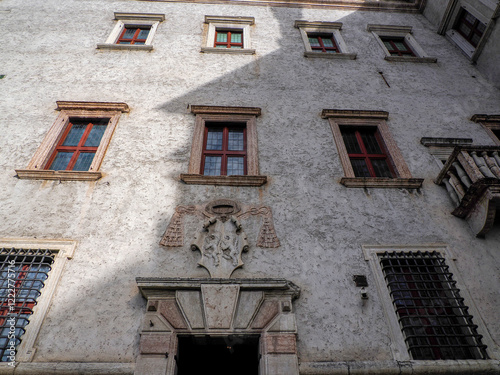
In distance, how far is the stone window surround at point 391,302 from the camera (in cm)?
425

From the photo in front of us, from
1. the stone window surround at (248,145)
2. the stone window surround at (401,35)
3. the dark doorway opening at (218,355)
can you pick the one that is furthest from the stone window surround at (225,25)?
the dark doorway opening at (218,355)

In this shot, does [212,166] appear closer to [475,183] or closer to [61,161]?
[61,161]

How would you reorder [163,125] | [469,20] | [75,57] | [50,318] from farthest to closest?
[469,20], [75,57], [163,125], [50,318]

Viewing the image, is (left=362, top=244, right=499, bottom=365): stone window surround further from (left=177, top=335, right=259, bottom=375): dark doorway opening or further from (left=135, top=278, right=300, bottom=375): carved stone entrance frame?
(left=177, top=335, right=259, bottom=375): dark doorway opening

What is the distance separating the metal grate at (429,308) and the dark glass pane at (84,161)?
17.5ft

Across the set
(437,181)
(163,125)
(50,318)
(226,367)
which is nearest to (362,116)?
(437,181)

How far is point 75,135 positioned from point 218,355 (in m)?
5.10

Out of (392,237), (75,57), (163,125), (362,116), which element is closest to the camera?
(392,237)

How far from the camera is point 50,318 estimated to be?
168 inches

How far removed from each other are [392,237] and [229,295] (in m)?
2.78

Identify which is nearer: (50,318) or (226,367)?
(50,318)

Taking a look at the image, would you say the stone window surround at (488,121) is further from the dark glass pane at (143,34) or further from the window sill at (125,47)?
the dark glass pane at (143,34)

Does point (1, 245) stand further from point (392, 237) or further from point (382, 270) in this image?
point (392, 237)

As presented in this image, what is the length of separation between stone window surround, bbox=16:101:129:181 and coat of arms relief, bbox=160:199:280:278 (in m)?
1.85
